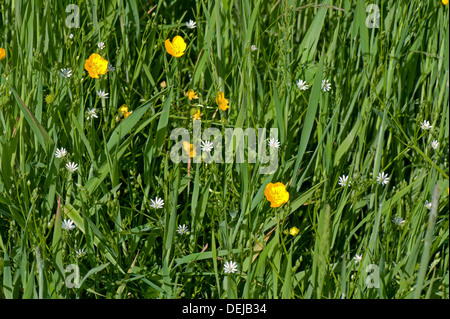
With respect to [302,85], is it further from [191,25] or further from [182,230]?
[182,230]

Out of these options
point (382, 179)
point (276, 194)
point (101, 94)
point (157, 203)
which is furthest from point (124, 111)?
point (382, 179)

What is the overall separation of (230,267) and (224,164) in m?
0.30

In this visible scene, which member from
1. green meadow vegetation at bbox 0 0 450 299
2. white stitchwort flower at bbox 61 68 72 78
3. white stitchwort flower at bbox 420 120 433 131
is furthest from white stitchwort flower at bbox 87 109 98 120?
white stitchwort flower at bbox 420 120 433 131

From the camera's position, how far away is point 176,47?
1.64 metres

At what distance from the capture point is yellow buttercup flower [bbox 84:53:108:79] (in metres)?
1.53

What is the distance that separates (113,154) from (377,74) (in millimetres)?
812

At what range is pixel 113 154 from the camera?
147 centimetres


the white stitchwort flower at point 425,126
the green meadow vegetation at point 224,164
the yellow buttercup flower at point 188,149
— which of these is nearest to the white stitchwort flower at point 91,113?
the green meadow vegetation at point 224,164

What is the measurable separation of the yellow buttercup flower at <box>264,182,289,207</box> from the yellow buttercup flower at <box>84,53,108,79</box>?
1.94ft

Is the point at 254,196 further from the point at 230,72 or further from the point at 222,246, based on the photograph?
the point at 230,72

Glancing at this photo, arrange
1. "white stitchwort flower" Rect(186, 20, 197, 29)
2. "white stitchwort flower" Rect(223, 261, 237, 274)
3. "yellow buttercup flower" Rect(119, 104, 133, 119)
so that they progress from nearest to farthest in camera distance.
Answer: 1. "white stitchwort flower" Rect(223, 261, 237, 274)
2. "yellow buttercup flower" Rect(119, 104, 133, 119)
3. "white stitchwort flower" Rect(186, 20, 197, 29)

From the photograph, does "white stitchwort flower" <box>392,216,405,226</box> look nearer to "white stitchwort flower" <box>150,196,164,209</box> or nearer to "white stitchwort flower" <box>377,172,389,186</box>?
"white stitchwort flower" <box>377,172,389,186</box>

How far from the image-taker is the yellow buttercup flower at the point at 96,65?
1534 mm

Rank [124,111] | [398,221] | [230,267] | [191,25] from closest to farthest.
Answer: [230,267], [398,221], [124,111], [191,25]
